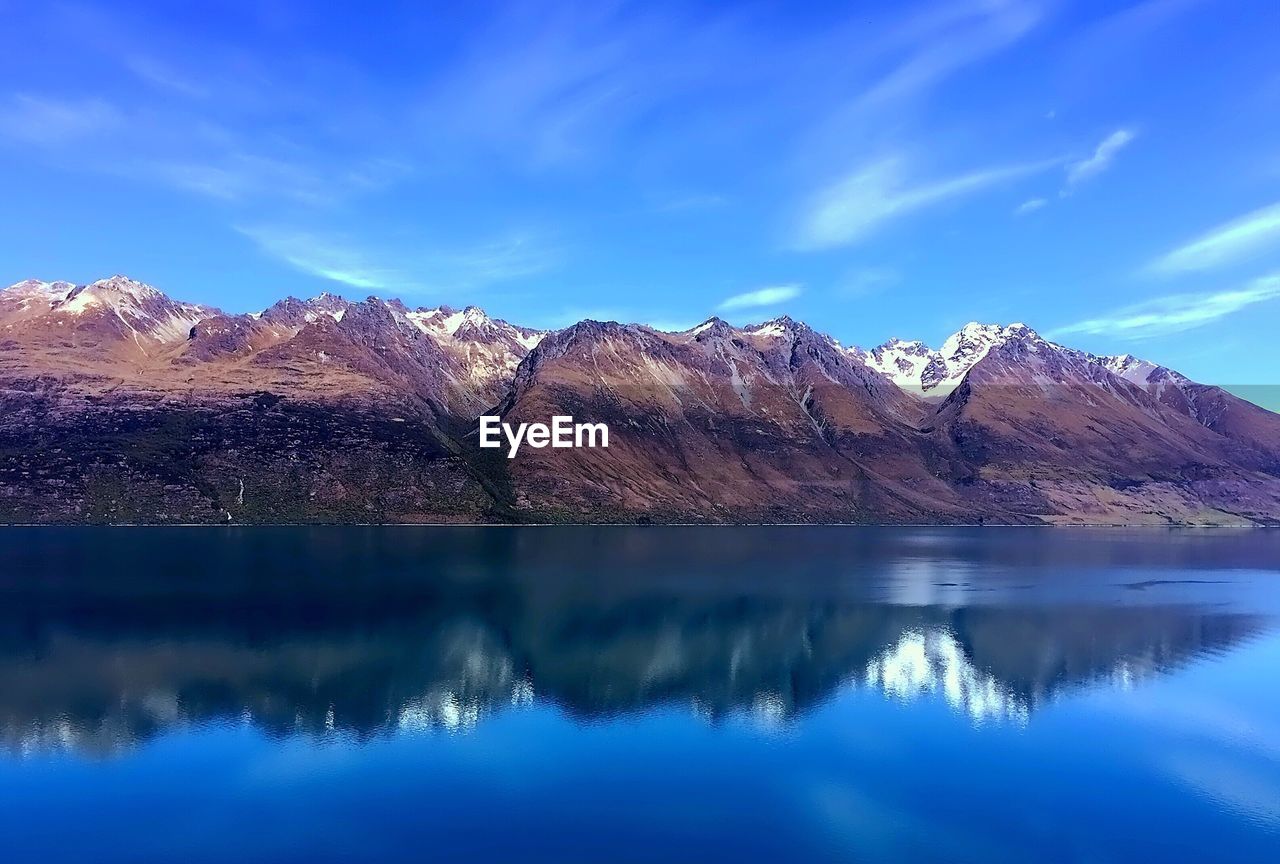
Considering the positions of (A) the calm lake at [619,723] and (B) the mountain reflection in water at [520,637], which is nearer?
(A) the calm lake at [619,723]

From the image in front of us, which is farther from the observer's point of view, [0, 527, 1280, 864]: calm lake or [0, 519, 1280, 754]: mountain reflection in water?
[0, 519, 1280, 754]: mountain reflection in water

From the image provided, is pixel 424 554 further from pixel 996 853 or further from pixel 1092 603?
pixel 996 853

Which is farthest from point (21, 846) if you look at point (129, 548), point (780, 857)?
point (129, 548)

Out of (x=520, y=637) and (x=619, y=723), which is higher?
(x=520, y=637)
